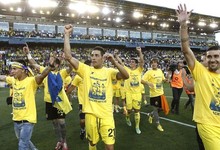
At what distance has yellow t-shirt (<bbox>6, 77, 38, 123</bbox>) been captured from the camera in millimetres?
4828

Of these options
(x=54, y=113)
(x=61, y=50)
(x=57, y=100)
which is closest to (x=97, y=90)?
(x=57, y=100)

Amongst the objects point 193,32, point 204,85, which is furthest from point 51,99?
point 193,32

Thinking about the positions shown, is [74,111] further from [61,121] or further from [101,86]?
[101,86]

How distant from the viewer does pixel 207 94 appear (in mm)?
3643

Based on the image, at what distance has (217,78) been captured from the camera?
12.0ft

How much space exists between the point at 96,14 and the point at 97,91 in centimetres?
4657

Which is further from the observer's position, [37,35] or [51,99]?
[37,35]

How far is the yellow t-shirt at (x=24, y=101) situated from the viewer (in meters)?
4.83

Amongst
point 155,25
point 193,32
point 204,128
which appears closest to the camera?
point 204,128

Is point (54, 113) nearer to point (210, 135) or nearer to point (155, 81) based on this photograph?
point (155, 81)

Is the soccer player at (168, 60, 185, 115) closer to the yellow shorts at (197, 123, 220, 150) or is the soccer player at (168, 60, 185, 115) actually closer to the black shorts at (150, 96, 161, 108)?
the black shorts at (150, 96, 161, 108)

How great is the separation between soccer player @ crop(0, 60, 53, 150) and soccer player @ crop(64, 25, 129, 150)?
659mm

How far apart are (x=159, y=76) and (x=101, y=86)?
4868 millimetres

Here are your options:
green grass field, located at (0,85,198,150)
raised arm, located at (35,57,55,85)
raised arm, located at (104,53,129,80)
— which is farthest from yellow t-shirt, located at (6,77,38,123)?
green grass field, located at (0,85,198,150)
